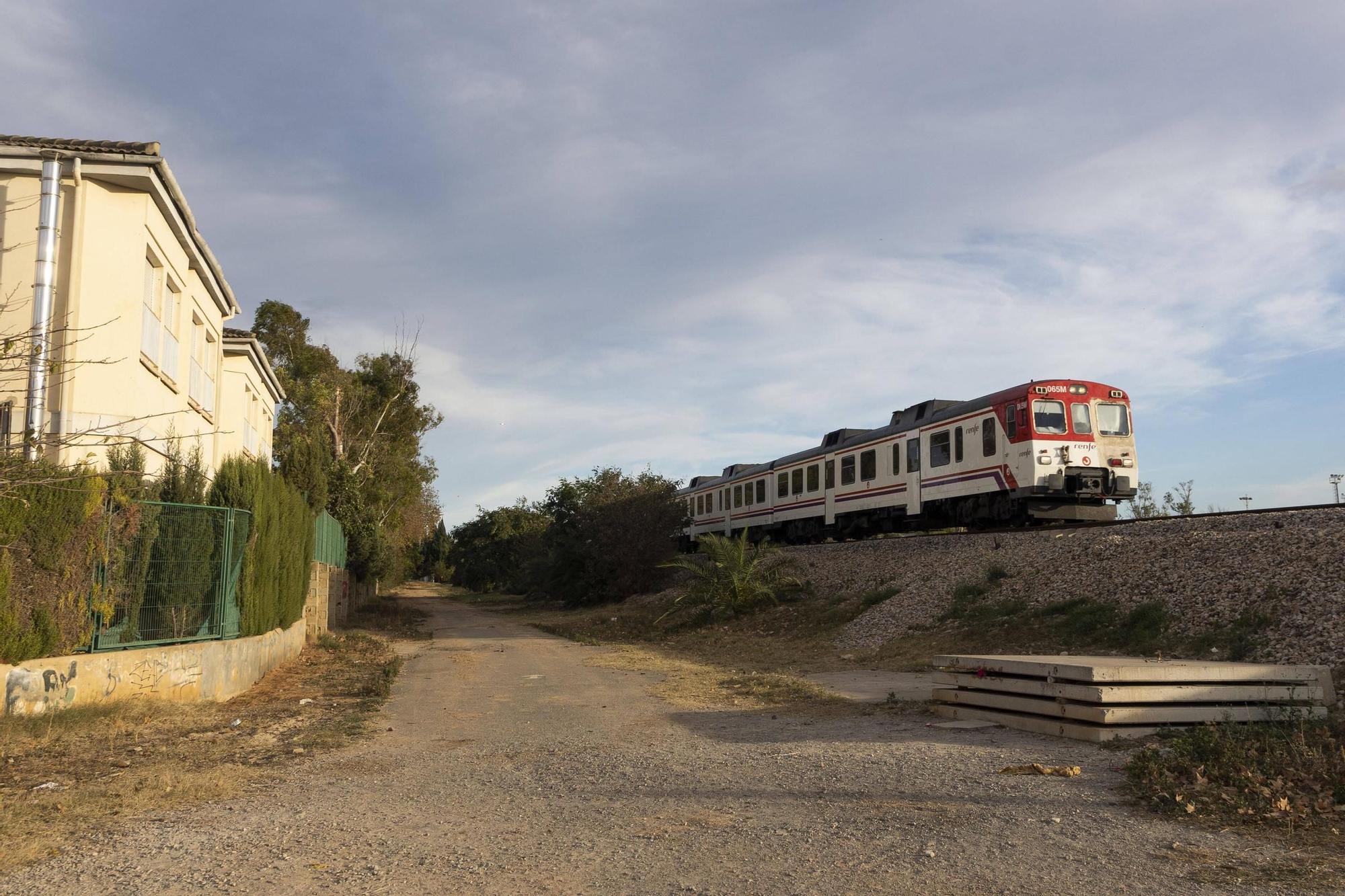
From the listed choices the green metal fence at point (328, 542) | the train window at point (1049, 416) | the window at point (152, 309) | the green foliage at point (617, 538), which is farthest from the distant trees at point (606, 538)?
the window at point (152, 309)

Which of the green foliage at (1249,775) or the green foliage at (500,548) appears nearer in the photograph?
the green foliage at (1249,775)

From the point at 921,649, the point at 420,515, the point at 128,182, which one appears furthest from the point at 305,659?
the point at 420,515

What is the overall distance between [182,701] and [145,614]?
1.00 m

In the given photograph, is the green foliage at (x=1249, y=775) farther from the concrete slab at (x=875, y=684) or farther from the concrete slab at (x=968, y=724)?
the concrete slab at (x=875, y=684)

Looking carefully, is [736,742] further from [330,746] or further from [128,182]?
[128,182]

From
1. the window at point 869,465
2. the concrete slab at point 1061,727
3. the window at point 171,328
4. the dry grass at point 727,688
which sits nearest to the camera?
the concrete slab at point 1061,727

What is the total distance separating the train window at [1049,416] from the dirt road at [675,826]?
1109 centimetres

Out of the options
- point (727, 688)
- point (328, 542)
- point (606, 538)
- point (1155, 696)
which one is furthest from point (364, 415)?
point (1155, 696)

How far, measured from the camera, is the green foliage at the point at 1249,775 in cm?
532

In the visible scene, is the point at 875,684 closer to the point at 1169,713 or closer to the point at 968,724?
the point at 968,724

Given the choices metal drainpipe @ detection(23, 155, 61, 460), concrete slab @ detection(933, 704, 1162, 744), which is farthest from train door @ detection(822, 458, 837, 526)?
metal drainpipe @ detection(23, 155, 61, 460)

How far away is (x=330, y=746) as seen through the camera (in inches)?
321

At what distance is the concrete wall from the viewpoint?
8.06 metres

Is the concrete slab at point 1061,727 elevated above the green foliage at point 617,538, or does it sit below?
below
